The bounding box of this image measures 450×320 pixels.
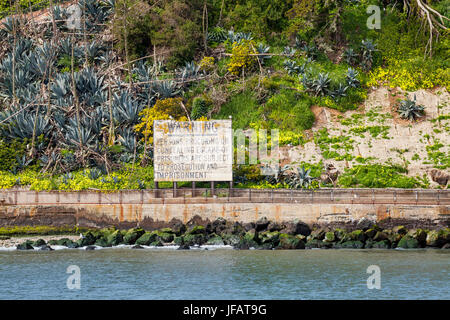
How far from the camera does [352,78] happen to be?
51219mm

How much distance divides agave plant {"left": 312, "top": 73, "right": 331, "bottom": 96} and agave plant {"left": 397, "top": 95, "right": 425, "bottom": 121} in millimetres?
4383

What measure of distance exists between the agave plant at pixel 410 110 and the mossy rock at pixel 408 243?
1169 cm

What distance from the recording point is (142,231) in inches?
1626

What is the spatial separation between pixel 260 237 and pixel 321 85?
13688mm

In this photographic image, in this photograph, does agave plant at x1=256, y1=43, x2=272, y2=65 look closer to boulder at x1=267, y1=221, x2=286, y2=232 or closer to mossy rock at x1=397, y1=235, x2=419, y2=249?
boulder at x1=267, y1=221, x2=286, y2=232

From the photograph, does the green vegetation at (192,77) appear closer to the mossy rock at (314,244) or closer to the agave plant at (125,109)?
the agave plant at (125,109)

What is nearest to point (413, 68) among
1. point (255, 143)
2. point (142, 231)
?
point (255, 143)

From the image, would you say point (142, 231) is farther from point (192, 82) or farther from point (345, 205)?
point (192, 82)

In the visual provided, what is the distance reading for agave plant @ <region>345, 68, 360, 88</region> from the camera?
51.2 m

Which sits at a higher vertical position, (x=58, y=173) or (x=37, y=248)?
(x=58, y=173)

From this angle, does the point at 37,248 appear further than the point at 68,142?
No

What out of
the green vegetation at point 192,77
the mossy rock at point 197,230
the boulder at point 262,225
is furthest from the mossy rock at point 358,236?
the mossy rock at point 197,230

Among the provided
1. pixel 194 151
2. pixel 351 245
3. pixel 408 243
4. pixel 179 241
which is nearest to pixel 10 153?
pixel 194 151

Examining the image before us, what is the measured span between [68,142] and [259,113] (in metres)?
10.7
